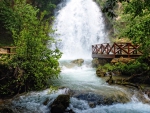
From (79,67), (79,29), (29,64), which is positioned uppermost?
(79,29)

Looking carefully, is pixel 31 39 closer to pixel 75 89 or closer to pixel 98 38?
pixel 75 89

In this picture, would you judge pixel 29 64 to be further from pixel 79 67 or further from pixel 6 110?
pixel 79 67

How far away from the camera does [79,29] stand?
26.7m

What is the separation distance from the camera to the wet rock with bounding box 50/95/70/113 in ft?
22.4

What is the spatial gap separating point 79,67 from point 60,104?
10157mm

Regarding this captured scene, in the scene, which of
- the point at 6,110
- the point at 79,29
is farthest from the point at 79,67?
the point at 6,110

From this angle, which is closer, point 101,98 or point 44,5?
point 101,98

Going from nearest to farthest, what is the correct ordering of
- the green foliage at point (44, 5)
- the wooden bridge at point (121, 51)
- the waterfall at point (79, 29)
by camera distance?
the wooden bridge at point (121, 51), the waterfall at point (79, 29), the green foliage at point (44, 5)

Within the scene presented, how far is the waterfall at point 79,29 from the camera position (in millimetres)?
25203

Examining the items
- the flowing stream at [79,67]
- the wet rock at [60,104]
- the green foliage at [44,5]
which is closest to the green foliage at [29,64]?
the flowing stream at [79,67]

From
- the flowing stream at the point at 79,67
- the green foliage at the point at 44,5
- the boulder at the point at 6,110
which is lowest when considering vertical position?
the boulder at the point at 6,110

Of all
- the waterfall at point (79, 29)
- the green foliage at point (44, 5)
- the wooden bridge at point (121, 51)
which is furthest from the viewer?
the green foliage at point (44, 5)

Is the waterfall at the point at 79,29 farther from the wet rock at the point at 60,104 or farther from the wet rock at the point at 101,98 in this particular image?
the wet rock at the point at 60,104

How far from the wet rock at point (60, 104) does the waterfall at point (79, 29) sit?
643 inches
